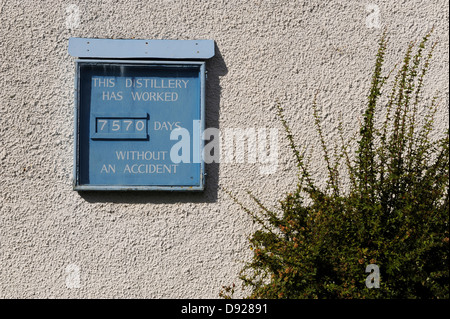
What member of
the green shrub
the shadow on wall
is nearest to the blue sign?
the shadow on wall

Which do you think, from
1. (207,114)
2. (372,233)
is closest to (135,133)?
(207,114)

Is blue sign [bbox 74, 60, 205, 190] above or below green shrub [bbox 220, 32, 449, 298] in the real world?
above

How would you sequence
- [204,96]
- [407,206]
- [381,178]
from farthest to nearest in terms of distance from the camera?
[204,96] < [381,178] < [407,206]

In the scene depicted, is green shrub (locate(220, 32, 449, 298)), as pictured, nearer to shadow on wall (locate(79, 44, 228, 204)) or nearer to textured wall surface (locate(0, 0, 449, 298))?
textured wall surface (locate(0, 0, 449, 298))

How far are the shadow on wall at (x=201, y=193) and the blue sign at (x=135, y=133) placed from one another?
7cm

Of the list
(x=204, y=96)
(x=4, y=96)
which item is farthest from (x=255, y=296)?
(x=4, y=96)

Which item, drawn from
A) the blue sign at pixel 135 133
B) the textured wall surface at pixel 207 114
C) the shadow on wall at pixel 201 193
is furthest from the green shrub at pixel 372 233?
the blue sign at pixel 135 133

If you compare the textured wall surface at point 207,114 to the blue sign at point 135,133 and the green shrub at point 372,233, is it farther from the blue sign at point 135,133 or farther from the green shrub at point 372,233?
the green shrub at point 372,233

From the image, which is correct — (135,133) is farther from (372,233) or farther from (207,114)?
(372,233)

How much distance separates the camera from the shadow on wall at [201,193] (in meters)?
3.97

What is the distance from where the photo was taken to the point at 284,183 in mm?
3998

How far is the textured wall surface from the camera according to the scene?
12.9 ft

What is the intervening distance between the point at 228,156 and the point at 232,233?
57 centimetres
